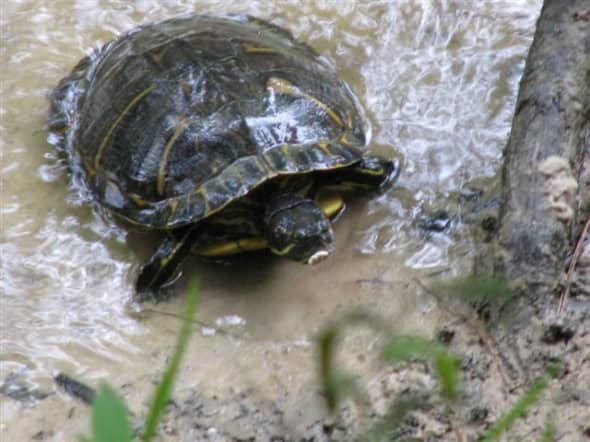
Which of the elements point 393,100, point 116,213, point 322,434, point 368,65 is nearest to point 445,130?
point 393,100

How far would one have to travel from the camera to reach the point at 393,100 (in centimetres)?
423

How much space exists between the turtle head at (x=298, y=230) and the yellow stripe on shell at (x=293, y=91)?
0.48 m

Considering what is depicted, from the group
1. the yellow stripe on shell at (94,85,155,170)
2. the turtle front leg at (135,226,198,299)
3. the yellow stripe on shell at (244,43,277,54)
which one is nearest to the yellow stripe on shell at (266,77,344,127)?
the yellow stripe on shell at (244,43,277,54)

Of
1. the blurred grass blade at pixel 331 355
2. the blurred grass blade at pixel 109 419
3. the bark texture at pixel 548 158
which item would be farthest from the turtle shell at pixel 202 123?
the blurred grass blade at pixel 109 419

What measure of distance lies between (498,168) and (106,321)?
6.32 ft

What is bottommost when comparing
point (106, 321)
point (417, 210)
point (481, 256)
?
point (106, 321)

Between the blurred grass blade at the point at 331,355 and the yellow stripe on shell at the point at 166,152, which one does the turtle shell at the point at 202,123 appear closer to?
the yellow stripe on shell at the point at 166,152

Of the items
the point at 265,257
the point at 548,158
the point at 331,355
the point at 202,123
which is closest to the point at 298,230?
the point at 265,257

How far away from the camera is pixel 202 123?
3.49 m

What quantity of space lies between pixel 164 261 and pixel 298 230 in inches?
25.1

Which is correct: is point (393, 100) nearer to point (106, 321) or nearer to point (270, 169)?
point (270, 169)

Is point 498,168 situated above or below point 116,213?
above

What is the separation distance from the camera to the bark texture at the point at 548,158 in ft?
8.48

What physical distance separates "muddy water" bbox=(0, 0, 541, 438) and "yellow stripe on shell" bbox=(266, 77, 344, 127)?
1.28ft
